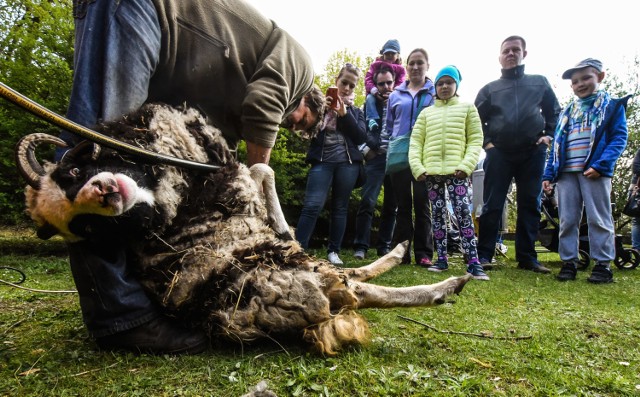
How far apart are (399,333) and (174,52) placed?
1.77 meters

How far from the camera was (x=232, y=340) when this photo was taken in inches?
58.6

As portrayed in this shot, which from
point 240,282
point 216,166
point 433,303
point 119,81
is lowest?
point 433,303

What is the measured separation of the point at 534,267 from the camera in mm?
4543

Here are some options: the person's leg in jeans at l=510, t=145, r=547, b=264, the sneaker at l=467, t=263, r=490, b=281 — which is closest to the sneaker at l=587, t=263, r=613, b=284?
the person's leg in jeans at l=510, t=145, r=547, b=264

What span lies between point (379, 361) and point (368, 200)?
3.55 meters

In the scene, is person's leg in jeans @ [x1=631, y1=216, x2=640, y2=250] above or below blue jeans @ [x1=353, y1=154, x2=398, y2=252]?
below

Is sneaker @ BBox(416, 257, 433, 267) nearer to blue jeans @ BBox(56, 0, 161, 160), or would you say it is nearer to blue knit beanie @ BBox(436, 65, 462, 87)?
blue knit beanie @ BBox(436, 65, 462, 87)

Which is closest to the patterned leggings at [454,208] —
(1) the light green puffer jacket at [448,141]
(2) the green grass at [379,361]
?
(1) the light green puffer jacket at [448,141]

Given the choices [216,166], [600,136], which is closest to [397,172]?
[600,136]

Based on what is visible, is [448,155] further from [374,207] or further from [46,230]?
[46,230]

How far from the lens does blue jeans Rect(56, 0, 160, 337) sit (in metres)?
1.42

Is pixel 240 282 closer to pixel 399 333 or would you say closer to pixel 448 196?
pixel 399 333

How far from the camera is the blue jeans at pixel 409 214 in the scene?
14.6 feet

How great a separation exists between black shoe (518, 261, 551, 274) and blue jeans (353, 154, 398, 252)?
1617mm
